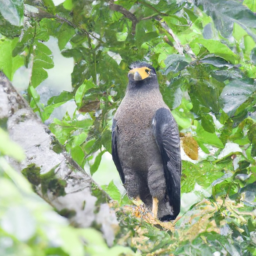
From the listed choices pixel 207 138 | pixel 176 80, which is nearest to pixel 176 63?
pixel 176 80

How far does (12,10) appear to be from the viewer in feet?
3.83

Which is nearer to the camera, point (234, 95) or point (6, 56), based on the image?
point (234, 95)

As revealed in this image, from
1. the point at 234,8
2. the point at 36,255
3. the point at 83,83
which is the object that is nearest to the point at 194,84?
the point at 234,8

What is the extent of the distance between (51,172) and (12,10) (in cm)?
51

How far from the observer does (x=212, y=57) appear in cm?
149

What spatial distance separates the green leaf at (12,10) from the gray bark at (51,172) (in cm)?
18

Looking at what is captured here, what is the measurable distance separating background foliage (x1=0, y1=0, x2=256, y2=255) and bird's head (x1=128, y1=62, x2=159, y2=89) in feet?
0.26

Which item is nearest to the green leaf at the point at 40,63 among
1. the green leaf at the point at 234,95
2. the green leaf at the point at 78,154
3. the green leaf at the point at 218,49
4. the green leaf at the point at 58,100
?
the green leaf at the point at 58,100

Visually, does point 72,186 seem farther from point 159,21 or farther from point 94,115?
point 159,21

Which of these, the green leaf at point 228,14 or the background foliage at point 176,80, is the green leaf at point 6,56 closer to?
the background foliage at point 176,80

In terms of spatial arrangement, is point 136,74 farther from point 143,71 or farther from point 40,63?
point 40,63

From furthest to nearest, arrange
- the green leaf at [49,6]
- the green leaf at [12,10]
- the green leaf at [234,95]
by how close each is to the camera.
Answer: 1. the green leaf at [49,6]
2. the green leaf at [234,95]
3. the green leaf at [12,10]

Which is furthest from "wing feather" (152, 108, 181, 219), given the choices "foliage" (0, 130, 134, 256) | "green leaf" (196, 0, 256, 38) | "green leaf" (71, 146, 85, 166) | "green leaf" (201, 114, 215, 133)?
"foliage" (0, 130, 134, 256)

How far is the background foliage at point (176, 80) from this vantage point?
138 centimetres
